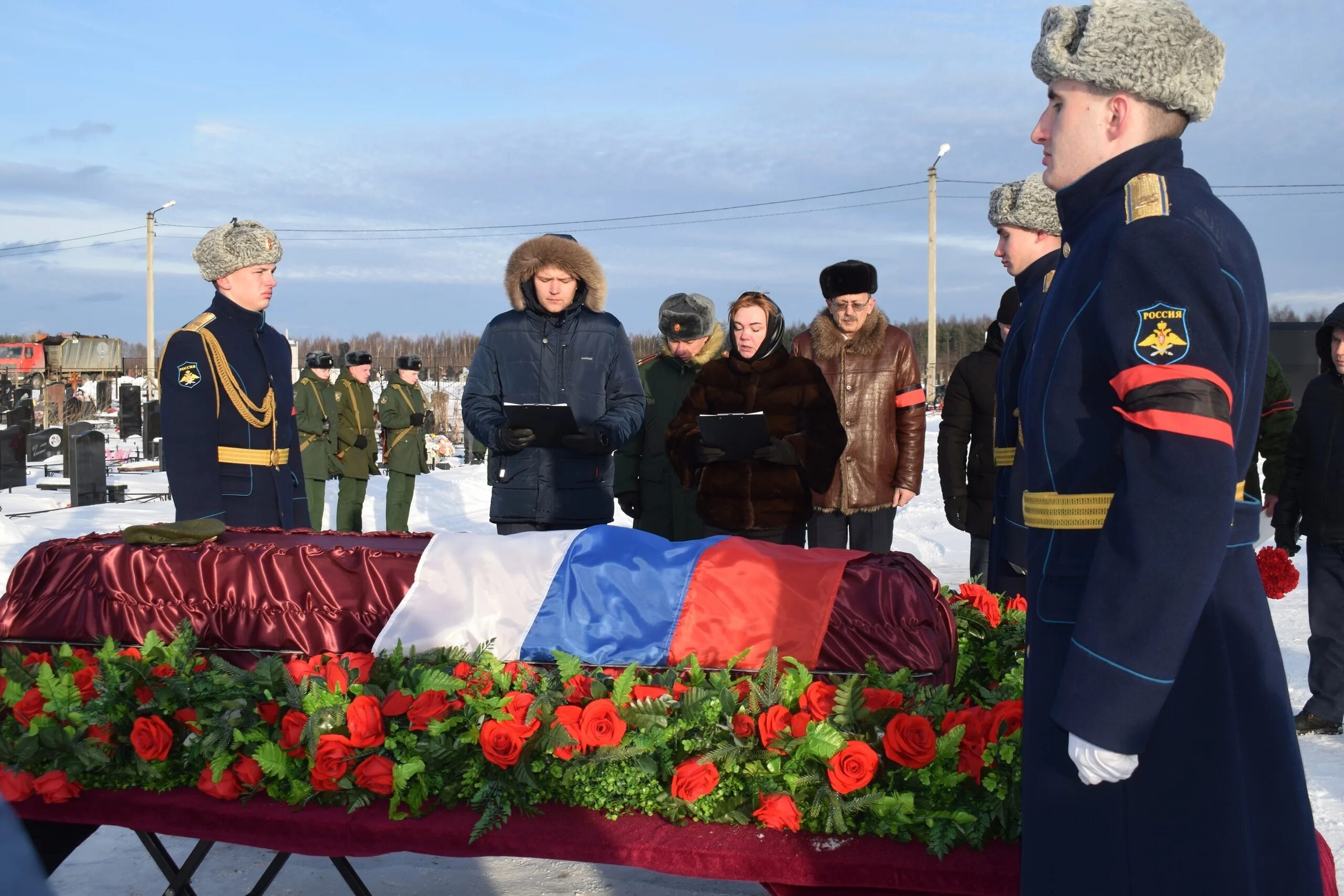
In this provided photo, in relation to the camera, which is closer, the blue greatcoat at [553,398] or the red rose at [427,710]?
the red rose at [427,710]

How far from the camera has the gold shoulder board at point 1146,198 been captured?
166cm

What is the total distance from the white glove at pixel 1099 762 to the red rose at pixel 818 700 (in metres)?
0.87

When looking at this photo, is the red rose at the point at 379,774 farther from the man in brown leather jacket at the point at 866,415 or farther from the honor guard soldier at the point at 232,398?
the man in brown leather jacket at the point at 866,415

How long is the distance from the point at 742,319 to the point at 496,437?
130cm

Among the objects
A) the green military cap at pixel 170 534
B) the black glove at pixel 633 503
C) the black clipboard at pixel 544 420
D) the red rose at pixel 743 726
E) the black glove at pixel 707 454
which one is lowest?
the red rose at pixel 743 726

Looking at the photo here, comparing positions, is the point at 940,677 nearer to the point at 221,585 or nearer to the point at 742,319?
the point at 221,585

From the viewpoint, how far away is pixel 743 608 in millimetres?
2812

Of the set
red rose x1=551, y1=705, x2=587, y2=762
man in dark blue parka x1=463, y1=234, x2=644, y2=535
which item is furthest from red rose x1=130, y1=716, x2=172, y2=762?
man in dark blue parka x1=463, y1=234, x2=644, y2=535

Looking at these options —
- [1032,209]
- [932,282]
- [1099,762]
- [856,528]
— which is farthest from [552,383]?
[932,282]

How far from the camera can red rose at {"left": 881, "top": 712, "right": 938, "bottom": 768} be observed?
2299 mm

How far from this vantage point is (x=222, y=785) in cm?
257

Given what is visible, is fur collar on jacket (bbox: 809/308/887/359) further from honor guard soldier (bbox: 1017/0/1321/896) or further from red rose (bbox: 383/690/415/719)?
honor guard soldier (bbox: 1017/0/1321/896)

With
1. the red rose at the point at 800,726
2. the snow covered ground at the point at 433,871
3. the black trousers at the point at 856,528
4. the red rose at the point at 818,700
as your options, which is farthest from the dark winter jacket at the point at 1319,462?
the red rose at the point at 800,726

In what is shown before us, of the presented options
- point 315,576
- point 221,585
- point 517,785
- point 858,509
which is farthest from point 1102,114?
point 858,509
